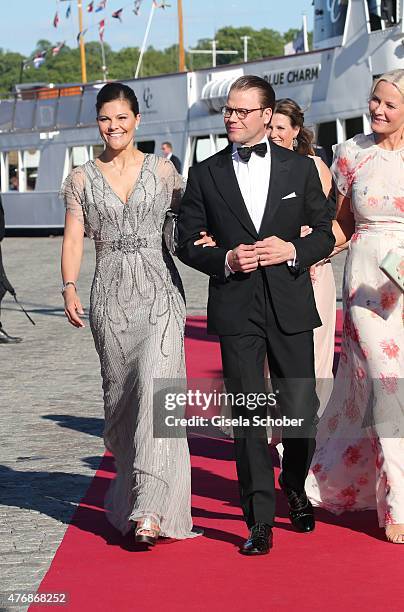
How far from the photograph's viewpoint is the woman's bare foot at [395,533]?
5.96 meters

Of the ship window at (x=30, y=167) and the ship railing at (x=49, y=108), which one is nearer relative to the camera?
the ship railing at (x=49, y=108)

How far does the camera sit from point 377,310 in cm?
611

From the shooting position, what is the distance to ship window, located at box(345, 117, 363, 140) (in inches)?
1125

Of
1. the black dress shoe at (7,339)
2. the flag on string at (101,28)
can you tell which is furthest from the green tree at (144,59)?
the black dress shoe at (7,339)

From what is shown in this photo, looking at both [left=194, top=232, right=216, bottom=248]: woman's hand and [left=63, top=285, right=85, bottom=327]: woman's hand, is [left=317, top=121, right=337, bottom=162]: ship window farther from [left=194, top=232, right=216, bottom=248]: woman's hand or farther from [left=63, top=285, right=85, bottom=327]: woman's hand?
[left=194, top=232, right=216, bottom=248]: woman's hand

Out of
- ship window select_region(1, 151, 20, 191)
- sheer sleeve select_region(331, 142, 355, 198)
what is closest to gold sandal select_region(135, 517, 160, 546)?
sheer sleeve select_region(331, 142, 355, 198)

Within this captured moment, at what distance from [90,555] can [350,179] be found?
202 centimetres

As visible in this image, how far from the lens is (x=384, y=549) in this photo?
5859 mm

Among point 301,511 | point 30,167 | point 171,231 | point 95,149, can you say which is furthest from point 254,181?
point 30,167

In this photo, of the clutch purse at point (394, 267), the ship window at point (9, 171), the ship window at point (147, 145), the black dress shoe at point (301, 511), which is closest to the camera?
the clutch purse at point (394, 267)

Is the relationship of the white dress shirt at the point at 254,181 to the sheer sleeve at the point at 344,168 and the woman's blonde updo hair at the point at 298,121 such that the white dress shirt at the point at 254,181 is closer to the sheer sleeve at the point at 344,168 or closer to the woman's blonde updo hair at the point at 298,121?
the sheer sleeve at the point at 344,168

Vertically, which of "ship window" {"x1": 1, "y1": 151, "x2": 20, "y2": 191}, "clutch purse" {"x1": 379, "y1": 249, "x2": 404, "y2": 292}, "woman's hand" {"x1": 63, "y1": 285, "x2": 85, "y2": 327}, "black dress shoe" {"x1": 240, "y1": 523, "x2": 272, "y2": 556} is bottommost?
"ship window" {"x1": 1, "y1": 151, "x2": 20, "y2": 191}

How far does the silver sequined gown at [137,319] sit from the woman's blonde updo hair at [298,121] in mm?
1526

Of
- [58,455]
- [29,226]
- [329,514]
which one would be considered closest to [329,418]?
[329,514]
